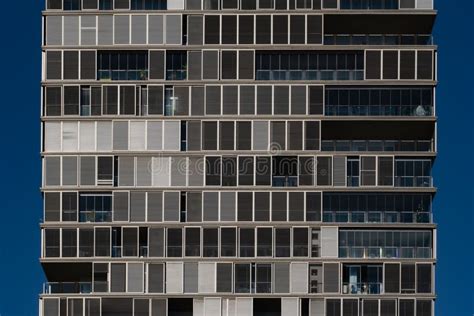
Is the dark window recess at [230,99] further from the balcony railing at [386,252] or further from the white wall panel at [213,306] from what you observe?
the white wall panel at [213,306]

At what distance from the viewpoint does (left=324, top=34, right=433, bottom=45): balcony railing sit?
19850cm

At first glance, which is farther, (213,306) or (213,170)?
(213,170)

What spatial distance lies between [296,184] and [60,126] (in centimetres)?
2471

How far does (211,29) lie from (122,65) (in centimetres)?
984

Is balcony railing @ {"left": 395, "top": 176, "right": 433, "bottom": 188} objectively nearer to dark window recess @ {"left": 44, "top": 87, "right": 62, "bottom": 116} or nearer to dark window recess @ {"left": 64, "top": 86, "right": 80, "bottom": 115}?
dark window recess @ {"left": 64, "top": 86, "right": 80, "bottom": 115}

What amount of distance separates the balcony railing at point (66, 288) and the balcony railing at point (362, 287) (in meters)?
25.8

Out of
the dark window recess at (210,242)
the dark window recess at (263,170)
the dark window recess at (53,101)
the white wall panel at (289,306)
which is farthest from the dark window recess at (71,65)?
the white wall panel at (289,306)

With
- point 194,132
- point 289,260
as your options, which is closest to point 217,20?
point 194,132

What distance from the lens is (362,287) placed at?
19200cm

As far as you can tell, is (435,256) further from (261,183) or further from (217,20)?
(217,20)

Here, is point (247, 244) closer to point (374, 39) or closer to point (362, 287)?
point (362, 287)

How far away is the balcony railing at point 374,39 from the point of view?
198500 mm

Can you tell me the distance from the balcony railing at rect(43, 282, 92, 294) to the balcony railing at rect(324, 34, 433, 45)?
3536cm

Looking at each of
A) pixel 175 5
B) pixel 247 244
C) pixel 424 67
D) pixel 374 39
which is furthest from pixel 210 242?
pixel 424 67
